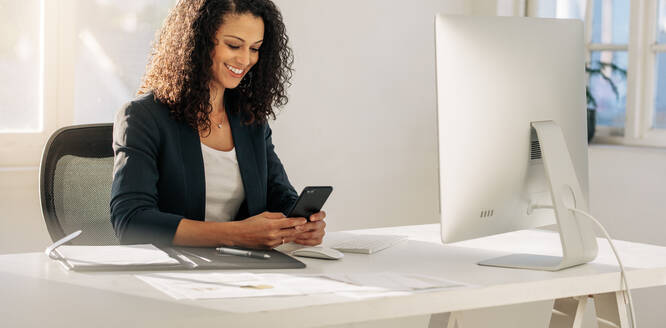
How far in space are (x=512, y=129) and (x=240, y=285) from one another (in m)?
0.67

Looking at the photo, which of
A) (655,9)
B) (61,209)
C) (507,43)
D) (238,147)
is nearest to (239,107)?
(238,147)

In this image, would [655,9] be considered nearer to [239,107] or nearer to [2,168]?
[239,107]

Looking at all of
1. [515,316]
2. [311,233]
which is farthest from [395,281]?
[515,316]

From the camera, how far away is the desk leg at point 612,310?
1648 millimetres

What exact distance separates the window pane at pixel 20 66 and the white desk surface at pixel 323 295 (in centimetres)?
136

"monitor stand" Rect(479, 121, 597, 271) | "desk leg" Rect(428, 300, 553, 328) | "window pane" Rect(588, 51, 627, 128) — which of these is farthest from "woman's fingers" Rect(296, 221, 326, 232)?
"window pane" Rect(588, 51, 627, 128)

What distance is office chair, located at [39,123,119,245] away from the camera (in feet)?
6.66

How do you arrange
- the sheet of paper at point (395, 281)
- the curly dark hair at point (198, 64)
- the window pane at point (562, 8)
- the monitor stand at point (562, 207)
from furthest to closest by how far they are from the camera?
the window pane at point (562, 8)
the curly dark hair at point (198, 64)
the monitor stand at point (562, 207)
the sheet of paper at point (395, 281)

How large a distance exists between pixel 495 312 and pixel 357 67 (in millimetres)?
1420

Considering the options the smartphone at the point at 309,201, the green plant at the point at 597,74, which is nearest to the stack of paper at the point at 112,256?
the smartphone at the point at 309,201

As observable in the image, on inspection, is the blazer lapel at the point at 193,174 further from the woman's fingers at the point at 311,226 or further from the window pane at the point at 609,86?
the window pane at the point at 609,86

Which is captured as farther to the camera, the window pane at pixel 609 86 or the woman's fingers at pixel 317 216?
the window pane at pixel 609 86

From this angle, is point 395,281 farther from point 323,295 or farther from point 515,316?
point 515,316

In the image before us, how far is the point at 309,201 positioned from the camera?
1.77m
